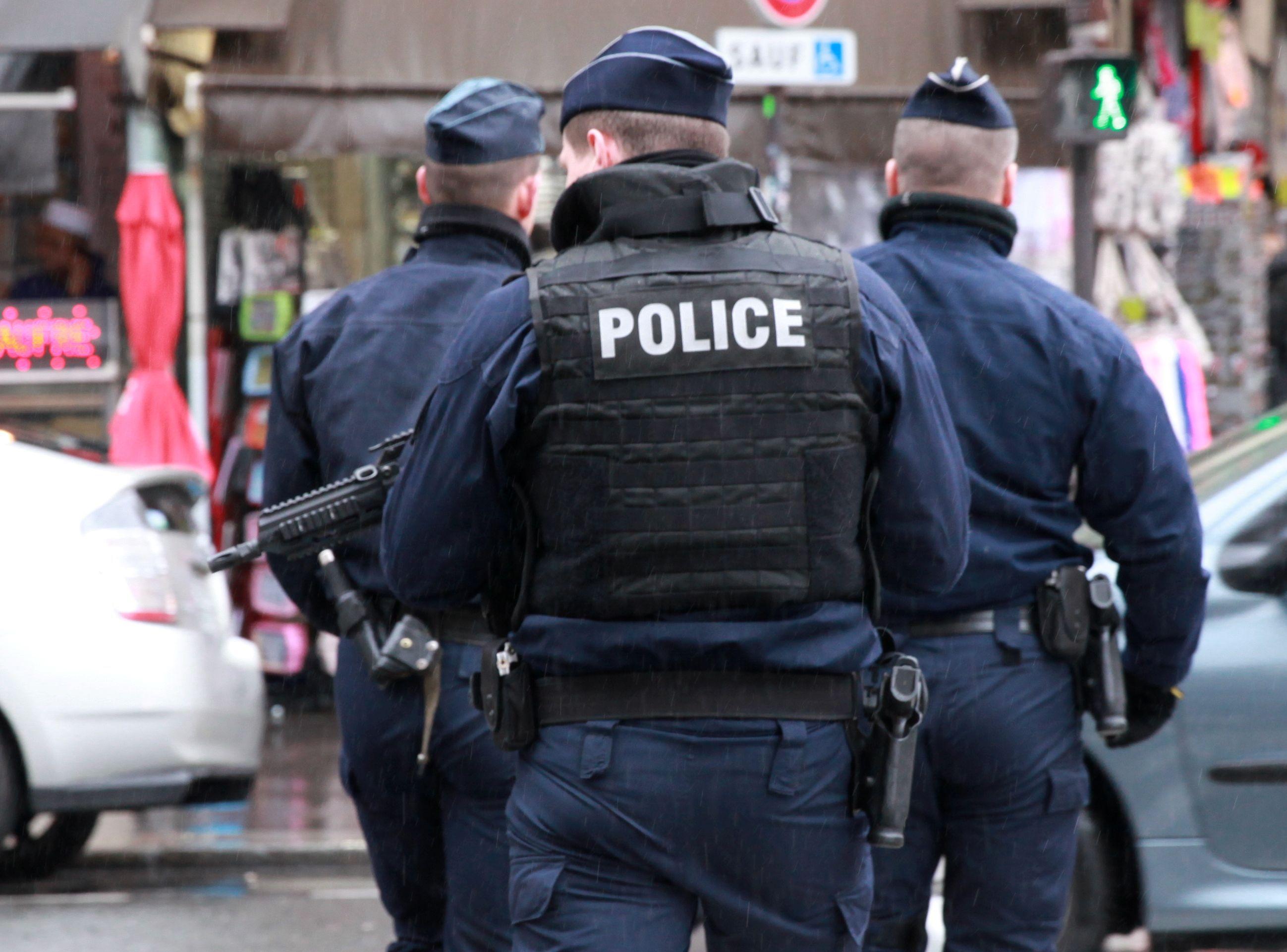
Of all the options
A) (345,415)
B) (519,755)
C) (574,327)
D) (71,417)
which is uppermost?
(574,327)

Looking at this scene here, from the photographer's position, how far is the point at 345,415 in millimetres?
3531

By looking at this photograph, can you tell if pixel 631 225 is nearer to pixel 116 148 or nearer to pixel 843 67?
pixel 843 67

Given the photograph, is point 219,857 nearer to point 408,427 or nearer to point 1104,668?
point 408,427

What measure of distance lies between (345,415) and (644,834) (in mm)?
1319

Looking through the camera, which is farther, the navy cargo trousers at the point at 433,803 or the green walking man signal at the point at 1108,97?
the green walking man signal at the point at 1108,97

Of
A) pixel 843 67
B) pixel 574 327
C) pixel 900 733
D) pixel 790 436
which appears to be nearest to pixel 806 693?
pixel 900 733

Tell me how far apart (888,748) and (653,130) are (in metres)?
0.92

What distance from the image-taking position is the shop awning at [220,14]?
8.72 m

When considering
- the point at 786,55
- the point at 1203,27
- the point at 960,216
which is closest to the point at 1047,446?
the point at 960,216

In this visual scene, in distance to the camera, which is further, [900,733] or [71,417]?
[71,417]

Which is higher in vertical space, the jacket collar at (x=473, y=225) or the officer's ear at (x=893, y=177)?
the officer's ear at (x=893, y=177)

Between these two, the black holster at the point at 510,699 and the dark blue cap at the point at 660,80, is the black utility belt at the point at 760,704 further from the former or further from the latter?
the dark blue cap at the point at 660,80

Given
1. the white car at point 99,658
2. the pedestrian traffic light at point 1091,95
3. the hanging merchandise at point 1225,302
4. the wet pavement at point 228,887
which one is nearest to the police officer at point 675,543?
→ the wet pavement at point 228,887

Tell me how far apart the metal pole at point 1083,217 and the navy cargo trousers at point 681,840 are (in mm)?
5608
